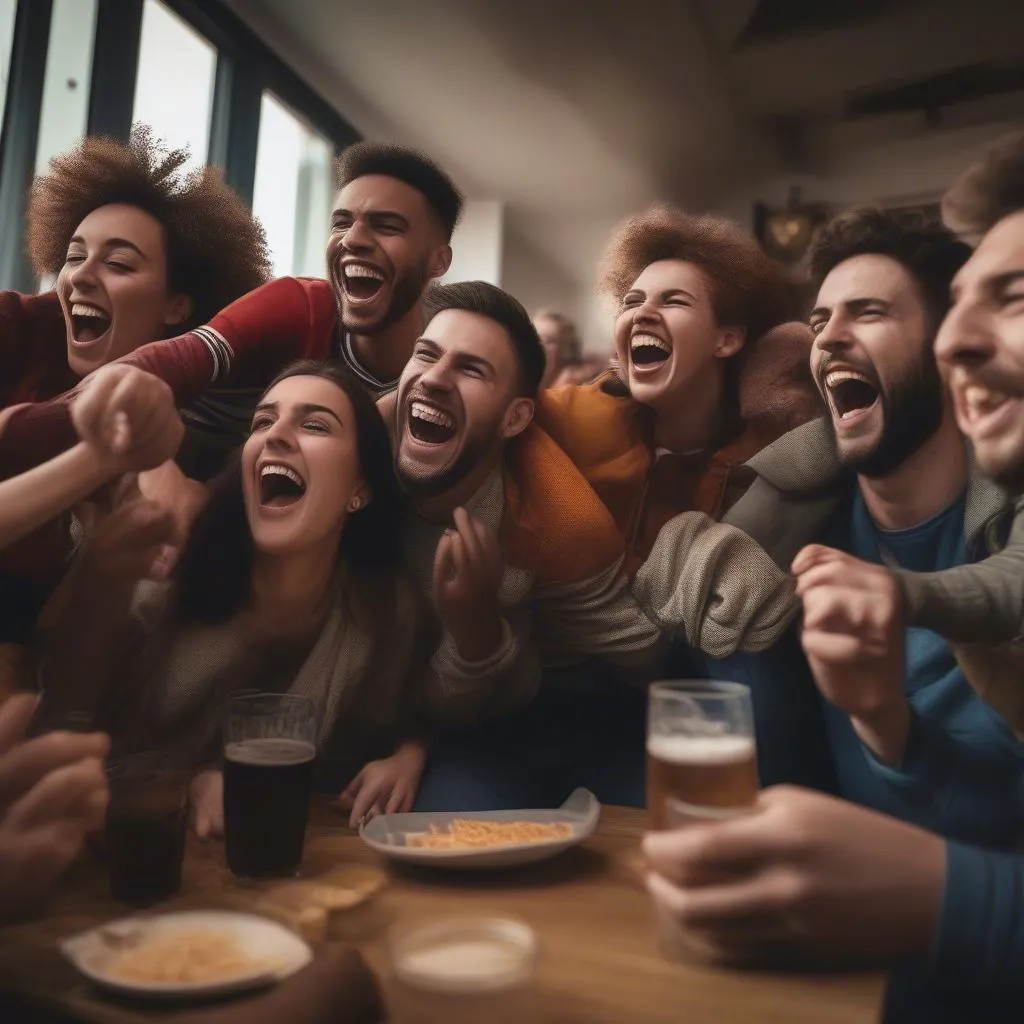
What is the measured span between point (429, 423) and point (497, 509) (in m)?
0.13

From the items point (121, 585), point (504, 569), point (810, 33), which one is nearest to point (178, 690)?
point (121, 585)

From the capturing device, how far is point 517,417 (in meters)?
1.08

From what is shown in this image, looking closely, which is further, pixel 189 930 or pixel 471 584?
pixel 471 584

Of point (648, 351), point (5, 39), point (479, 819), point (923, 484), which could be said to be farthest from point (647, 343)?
point (5, 39)

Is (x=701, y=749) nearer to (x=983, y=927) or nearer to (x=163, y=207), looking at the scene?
(x=983, y=927)

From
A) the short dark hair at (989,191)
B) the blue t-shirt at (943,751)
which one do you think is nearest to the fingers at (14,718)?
the blue t-shirt at (943,751)

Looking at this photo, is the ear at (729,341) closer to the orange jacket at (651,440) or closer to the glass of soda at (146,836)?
the orange jacket at (651,440)

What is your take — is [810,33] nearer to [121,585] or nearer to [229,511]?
[229,511]

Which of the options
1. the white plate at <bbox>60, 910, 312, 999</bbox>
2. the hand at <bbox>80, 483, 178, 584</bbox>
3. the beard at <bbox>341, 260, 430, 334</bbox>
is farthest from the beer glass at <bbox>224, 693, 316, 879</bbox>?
the beard at <bbox>341, 260, 430, 334</bbox>

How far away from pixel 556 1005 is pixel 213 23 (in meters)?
1.20

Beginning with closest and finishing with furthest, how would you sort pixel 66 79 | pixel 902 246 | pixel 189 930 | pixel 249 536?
1. pixel 189 930
2. pixel 902 246
3. pixel 249 536
4. pixel 66 79

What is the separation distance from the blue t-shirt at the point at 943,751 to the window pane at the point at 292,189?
0.84 metres

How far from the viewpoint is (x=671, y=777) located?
0.75 meters

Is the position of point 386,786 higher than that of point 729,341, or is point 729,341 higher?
point 729,341
